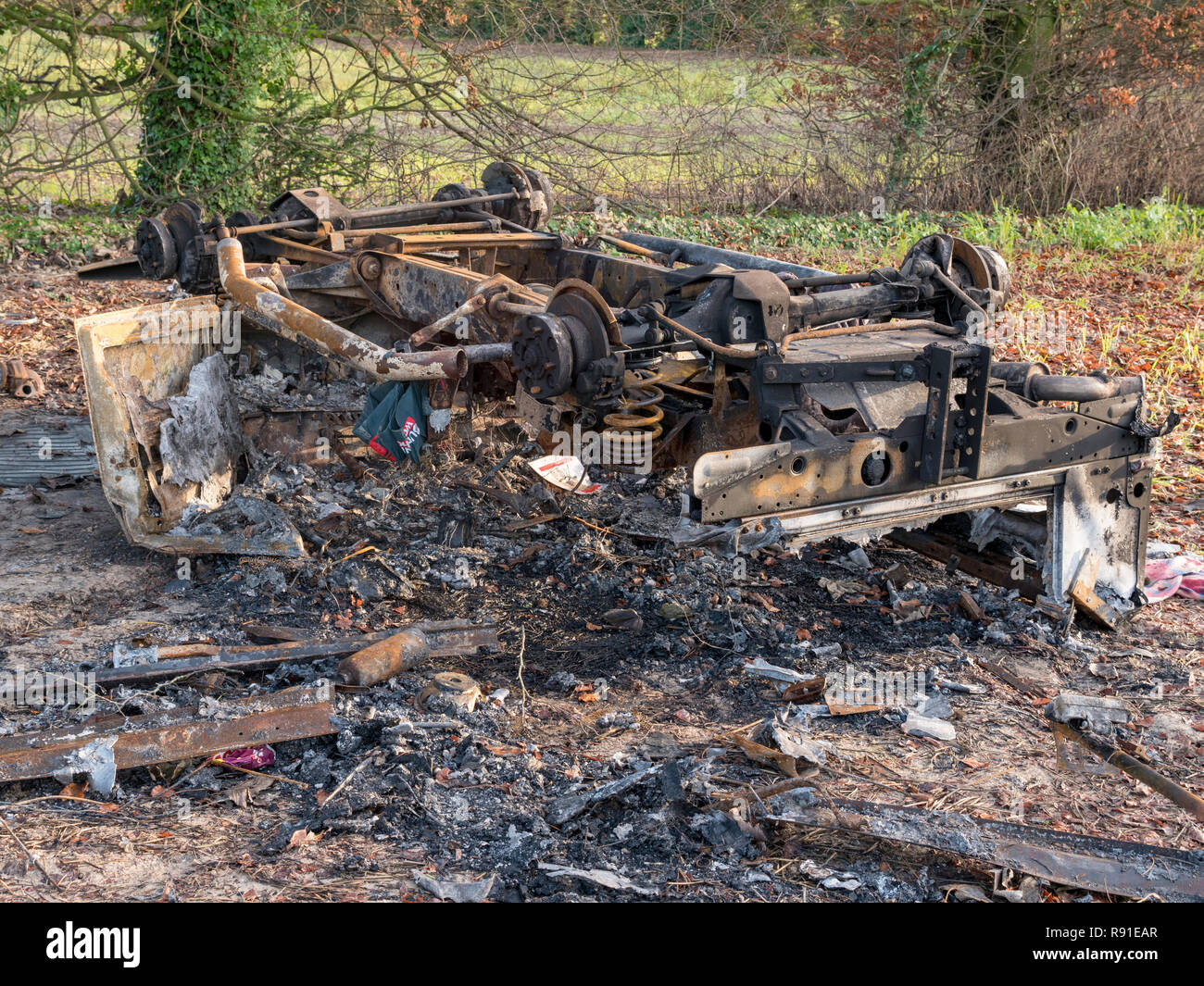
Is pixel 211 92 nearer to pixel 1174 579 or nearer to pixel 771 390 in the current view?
pixel 771 390

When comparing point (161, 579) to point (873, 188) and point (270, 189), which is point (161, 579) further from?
point (873, 188)

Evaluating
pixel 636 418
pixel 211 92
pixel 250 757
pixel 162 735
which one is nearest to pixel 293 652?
pixel 250 757

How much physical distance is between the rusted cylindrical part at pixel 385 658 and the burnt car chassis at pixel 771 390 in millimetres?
1105

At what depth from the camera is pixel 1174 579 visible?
5738 mm

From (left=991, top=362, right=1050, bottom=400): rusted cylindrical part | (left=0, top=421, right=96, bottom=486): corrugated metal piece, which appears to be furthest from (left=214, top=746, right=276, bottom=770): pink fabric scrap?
(left=0, top=421, right=96, bottom=486): corrugated metal piece

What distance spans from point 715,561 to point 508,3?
8996 mm

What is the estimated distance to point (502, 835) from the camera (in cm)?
348

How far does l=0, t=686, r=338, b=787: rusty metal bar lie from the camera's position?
144 inches

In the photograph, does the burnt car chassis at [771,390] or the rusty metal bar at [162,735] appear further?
the burnt car chassis at [771,390]

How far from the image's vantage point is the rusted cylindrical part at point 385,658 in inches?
169

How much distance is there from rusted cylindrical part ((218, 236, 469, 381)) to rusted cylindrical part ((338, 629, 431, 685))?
3.56ft

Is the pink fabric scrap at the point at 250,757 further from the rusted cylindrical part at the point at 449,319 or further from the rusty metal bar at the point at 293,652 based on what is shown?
the rusted cylindrical part at the point at 449,319

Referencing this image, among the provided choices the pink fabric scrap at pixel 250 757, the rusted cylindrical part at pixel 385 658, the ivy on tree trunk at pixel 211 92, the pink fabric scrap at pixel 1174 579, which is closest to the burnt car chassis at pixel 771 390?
Answer: the pink fabric scrap at pixel 1174 579

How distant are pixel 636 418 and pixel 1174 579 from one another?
2.93 m
